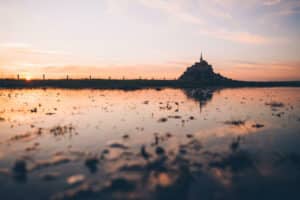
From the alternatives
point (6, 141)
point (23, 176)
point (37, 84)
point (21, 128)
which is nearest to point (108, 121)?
point (21, 128)

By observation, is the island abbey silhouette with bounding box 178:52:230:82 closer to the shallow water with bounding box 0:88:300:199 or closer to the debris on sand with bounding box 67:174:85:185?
the shallow water with bounding box 0:88:300:199

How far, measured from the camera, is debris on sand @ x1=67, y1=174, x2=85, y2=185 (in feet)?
33.5

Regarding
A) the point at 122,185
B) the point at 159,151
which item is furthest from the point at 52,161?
the point at 159,151

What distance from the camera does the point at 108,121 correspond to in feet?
78.5

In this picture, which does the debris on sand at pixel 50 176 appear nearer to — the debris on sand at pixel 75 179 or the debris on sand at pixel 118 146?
the debris on sand at pixel 75 179

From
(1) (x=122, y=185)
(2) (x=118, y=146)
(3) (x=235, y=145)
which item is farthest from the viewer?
(3) (x=235, y=145)

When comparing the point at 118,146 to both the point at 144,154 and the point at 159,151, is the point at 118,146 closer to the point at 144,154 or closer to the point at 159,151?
the point at 144,154

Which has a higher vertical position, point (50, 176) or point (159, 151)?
point (159, 151)

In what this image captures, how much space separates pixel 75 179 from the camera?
34.4ft

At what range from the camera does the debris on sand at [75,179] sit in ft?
33.5

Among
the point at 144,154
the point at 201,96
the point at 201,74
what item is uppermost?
the point at 201,74

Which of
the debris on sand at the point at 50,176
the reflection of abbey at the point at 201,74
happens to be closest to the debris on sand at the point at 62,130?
the debris on sand at the point at 50,176

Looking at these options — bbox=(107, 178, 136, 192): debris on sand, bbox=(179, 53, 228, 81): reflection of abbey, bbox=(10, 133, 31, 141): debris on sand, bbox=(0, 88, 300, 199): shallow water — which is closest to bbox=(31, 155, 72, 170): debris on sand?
bbox=(0, 88, 300, 199): shallow water

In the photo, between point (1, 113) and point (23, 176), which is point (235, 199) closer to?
point (23, 176)
